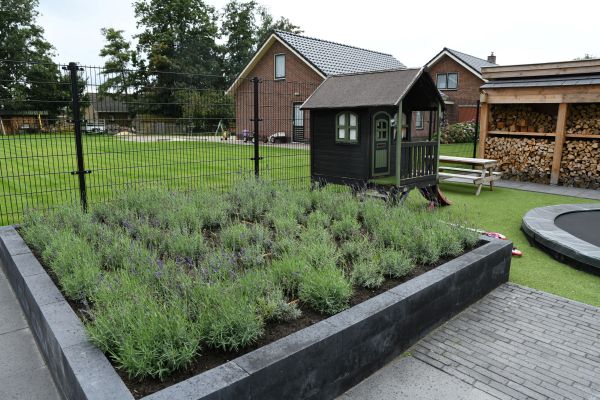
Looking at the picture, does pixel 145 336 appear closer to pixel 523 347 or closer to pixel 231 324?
pixel 231 324

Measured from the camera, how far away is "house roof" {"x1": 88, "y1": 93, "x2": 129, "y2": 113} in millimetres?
6037

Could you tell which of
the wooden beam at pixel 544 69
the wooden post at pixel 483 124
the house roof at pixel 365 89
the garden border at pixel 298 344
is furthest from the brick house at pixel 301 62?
the garden border at pixel 298 344

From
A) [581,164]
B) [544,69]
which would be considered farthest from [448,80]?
[581,164]

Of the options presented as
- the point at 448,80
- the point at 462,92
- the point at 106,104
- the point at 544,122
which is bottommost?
the point at 544,122

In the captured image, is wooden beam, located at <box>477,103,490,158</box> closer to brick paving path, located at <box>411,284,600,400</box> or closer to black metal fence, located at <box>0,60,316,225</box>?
black metal fence, located at <box>0,60,316,225</box>

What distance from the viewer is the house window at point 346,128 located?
24.1ft

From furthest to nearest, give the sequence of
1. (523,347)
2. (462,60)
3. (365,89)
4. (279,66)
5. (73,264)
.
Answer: (462,60)
(279,66)
(365,89)
(73,264)
(523,347)

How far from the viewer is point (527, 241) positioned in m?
6.25

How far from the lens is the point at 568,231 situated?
244 inches

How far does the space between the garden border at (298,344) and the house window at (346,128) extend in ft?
12.1

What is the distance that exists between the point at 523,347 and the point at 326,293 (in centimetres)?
173

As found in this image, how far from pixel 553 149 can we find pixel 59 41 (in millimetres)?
53092

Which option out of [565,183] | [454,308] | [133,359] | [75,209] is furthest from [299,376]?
[565,183]

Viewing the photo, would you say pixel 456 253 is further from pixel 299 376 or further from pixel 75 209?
pixel 75 209
